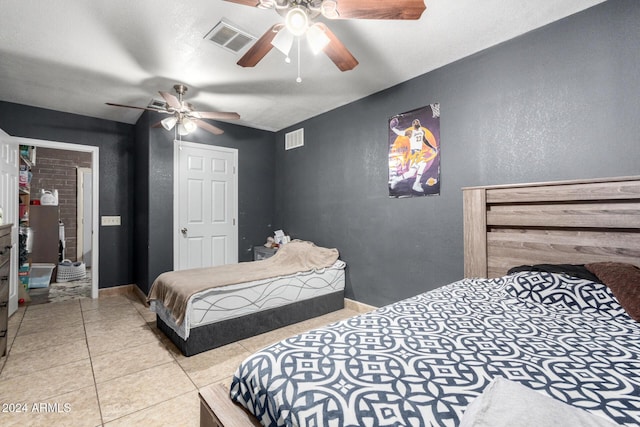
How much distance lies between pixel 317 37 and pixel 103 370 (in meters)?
2.71

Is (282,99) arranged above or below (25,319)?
above

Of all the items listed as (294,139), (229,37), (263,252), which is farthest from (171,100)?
(263,252)

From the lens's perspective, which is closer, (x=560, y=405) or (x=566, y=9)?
(x=560, y=405)

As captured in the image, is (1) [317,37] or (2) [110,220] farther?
(2) [110,220]

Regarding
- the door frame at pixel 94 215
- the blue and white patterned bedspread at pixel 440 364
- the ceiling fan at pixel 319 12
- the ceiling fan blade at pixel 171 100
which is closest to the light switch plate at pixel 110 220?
the door frame at pixel 94 215

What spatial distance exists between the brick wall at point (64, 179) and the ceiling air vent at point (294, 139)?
425 centimetres

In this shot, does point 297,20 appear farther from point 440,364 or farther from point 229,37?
point 440,364

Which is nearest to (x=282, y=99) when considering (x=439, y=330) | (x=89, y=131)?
(x=89, y=131)

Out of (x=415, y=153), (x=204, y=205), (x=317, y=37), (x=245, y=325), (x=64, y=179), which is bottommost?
(x=245, y=325)

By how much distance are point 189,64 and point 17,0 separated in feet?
3.51

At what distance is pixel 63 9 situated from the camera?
6.18 ft

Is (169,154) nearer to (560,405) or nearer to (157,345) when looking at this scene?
(157,345)

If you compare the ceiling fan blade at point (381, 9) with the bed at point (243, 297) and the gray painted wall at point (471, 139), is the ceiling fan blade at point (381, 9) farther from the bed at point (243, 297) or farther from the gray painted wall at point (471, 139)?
the bed at point (243, 297)

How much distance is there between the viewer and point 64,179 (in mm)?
5445
